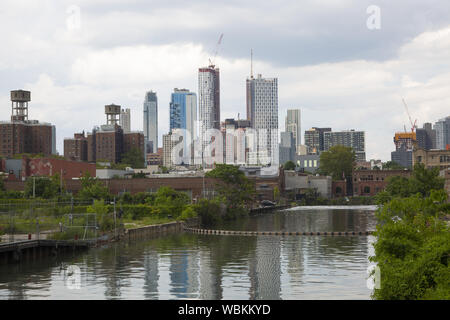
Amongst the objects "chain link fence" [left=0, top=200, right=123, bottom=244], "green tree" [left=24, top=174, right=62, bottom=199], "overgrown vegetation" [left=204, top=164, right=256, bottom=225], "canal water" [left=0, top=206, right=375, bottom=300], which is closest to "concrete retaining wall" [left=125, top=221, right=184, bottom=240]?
"chain link fence" [left=0, top=200, right=123, bottom=244]

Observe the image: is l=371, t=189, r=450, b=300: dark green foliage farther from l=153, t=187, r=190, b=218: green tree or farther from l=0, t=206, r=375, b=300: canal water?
l=153, t=187, r=190, b=218: green tree

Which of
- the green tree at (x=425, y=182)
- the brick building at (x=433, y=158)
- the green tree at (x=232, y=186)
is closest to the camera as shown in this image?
the green tree at (x=425, y=182)

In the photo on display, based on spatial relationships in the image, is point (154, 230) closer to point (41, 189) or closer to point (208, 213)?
point (208, 213)

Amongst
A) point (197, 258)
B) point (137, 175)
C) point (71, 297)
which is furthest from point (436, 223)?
point (137, 175)

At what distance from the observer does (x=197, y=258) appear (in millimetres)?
55031

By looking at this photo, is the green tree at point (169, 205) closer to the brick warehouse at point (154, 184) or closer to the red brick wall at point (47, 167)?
the brick warehouse at point (154, 184)

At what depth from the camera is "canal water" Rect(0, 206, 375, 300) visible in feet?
121

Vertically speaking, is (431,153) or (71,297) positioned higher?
(431,153)

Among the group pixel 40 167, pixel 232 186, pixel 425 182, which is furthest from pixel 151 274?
pixel 40 167

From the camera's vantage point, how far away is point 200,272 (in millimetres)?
45719

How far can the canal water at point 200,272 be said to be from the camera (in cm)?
3675

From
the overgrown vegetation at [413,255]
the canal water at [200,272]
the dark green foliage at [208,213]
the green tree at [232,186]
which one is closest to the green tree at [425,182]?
the green tree at [232,186]
